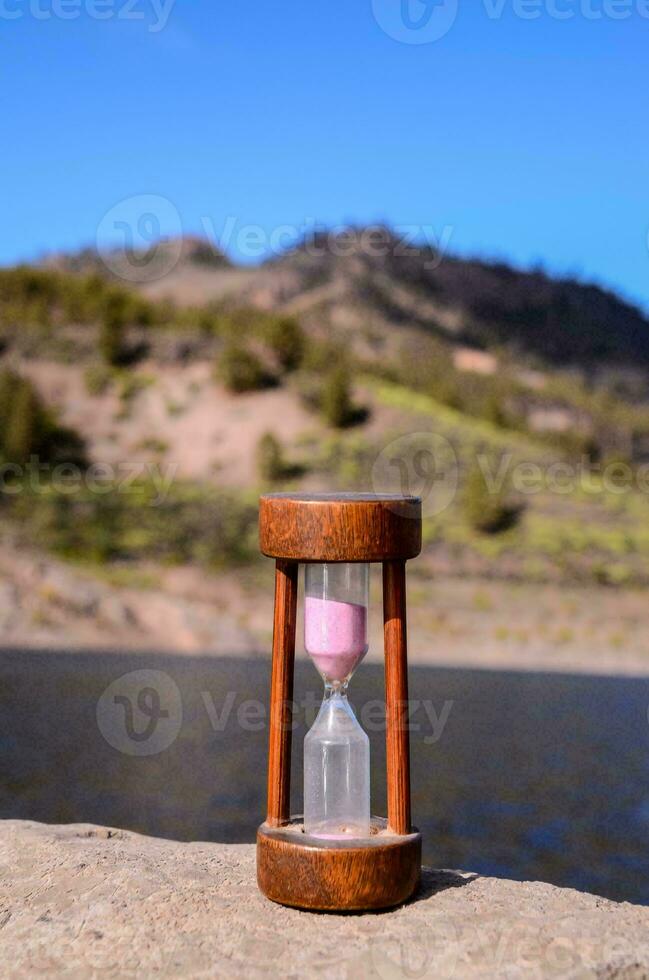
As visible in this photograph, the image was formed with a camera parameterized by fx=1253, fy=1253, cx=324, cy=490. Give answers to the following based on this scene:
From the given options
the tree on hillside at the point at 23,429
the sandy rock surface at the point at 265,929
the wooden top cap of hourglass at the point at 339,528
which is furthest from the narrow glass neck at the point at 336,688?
the tree on hillside at the point at 23,429

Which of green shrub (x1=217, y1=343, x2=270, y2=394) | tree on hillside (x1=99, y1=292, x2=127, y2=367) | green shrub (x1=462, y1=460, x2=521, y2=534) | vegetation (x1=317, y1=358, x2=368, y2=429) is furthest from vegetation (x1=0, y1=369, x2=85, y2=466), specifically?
green shrub (x1=462, y1=460, x2=521, y2=534)

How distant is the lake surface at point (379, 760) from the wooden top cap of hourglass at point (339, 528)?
5070 millimetres

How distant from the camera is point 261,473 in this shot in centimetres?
2966

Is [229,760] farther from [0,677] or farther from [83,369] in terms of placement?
[83,369]

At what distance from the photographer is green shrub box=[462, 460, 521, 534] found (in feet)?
90.9

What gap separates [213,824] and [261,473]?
796 inches

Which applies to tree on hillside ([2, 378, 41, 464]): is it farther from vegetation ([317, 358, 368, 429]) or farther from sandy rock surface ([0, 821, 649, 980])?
sandy rock surface ([0, 821, 649, 980])

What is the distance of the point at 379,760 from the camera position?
39.2 ft

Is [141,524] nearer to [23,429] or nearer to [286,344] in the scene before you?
[23,429]

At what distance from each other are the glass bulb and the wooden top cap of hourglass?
0.22 feet

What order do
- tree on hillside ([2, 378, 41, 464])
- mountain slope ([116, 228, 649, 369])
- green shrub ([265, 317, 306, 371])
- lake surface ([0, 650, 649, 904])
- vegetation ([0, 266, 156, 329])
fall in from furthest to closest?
mountain slope ([116, 228, 649, 369]) → vegetation ([0, 266, 156, 329]) → green shrub ([265, 317, 306, 371]) → tree on hillside ([2, 378, 41, 464]) → lake surface ([0, 650, 649, 904])

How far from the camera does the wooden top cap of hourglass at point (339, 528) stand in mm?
3834

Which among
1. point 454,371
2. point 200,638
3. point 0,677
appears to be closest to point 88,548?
point 200,638

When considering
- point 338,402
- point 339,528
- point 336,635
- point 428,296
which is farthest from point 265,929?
point 428,296
